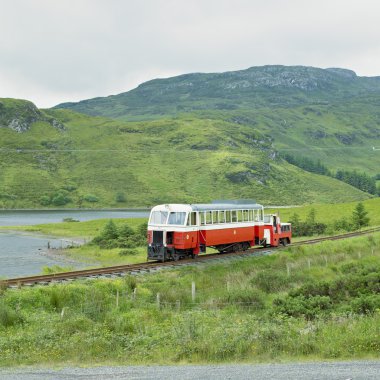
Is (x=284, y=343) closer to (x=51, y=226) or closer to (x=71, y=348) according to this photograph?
(x=71, y=348)

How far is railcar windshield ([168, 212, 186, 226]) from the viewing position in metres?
33.5

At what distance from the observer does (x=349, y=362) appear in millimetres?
12883

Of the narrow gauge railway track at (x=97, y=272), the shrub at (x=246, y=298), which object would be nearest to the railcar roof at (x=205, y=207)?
the narrow gauge railway track at (x=97, y=272)

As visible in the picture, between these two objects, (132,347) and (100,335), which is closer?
(132,347)

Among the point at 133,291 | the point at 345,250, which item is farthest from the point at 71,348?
the point at 345,250

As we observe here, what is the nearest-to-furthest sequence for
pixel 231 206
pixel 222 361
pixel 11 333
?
pixel 222 361 < pixel 11 333 < pixel 231 206

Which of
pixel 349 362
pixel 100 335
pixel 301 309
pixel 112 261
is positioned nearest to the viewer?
pixel 349 362

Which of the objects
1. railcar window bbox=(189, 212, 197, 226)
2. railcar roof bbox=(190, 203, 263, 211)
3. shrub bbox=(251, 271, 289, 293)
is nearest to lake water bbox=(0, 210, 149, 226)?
railcar roof bbox=(190, 203, 263, 211)

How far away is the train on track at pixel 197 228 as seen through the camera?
3372 centimetres

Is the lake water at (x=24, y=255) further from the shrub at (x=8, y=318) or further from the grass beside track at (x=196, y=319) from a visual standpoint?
the shrub at (x=8, y=318)

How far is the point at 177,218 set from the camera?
33.7m

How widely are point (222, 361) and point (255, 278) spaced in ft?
55.7

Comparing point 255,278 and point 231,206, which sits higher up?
point 231,206

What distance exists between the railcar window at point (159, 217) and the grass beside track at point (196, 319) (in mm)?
4042
